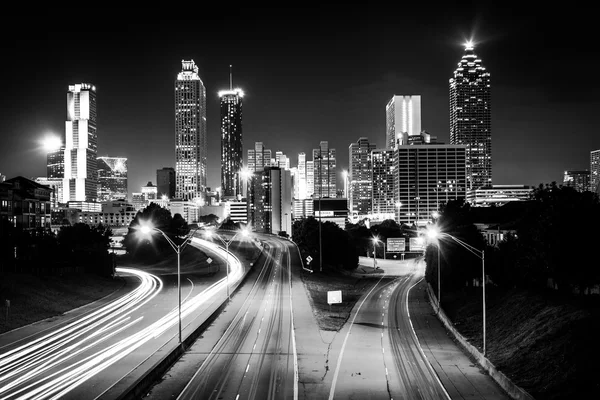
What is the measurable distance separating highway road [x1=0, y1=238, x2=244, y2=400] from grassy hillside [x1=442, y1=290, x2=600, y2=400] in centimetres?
2282

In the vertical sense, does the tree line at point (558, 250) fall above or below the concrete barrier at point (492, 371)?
above

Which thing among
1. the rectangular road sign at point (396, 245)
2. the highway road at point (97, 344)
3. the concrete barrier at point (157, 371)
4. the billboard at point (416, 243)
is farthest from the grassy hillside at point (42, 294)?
the billboard at point (416, 243)

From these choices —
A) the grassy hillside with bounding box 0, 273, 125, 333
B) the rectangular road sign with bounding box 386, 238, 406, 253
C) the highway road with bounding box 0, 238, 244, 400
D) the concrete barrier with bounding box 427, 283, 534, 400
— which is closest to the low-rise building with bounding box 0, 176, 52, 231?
the grassy hillside with bounding box 0, 273, 125, 333

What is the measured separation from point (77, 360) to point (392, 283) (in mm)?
59392

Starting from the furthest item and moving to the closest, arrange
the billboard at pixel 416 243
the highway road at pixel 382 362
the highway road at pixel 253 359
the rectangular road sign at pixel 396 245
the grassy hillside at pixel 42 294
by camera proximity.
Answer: the billboard at pixel 416 243, the rectangular road sign at pixel 396 245, the grassy hillside at pixel 42 294, the highway road at pixel 382 362, the highway road at pixel 253 359

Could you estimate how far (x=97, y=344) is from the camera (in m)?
39.7

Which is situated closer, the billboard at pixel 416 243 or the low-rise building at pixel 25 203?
the low-rise building at pixel 25 203

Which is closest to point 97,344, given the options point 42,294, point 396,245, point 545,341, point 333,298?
point 42,294

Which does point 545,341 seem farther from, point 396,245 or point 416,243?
point 416,243

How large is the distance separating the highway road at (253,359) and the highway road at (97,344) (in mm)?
3860

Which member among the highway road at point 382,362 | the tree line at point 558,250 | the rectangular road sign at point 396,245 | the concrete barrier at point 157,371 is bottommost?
the highway road at point 382,362

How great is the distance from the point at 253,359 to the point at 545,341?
19.0 metres

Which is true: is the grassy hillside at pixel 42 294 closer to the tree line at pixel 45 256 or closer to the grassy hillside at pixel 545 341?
the tree line at pixel 45 256

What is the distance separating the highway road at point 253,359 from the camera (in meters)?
28.3
